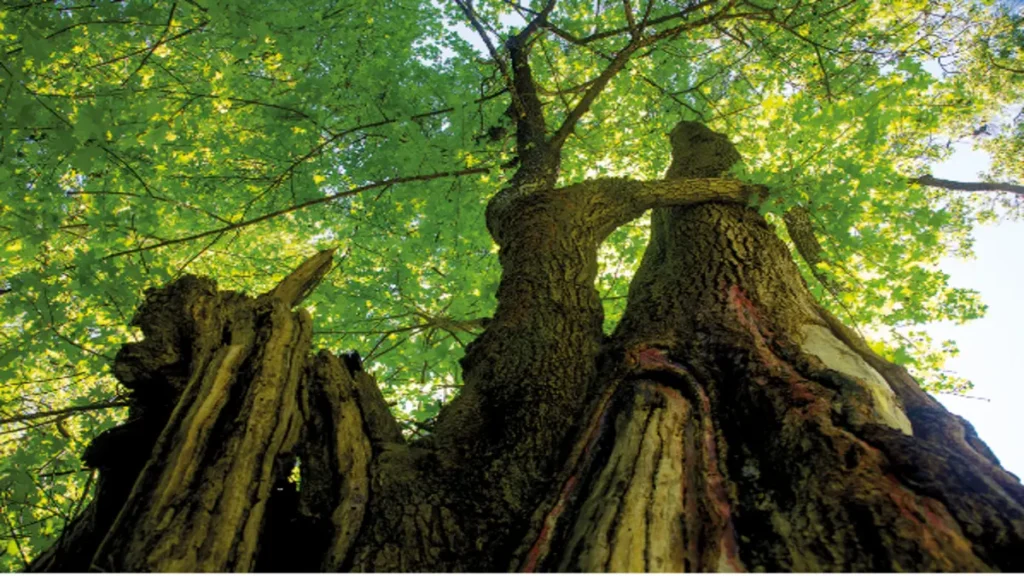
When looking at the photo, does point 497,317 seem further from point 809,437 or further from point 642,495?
point 809,437

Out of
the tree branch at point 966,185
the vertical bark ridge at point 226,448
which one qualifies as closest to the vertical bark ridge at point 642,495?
the vertical bark ridge at point 226,448

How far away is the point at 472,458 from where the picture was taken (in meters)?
2.13

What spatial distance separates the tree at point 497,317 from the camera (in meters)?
1.53

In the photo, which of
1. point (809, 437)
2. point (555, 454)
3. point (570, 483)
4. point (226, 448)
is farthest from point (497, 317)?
point (809, 437)

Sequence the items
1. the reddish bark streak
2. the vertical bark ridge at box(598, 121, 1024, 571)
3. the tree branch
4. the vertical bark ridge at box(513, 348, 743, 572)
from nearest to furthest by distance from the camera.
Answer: the vertical bark ridge at box(598, 121, 1024, 571) < the vertical bark ridge at box(513, 348, 743, 572) < the reddish bark streak < the tree branch

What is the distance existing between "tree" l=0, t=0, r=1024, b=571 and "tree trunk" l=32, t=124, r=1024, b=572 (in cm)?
1

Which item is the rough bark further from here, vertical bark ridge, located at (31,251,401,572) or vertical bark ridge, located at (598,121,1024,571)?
vertical bark ridge, located at (31,251,401,572)

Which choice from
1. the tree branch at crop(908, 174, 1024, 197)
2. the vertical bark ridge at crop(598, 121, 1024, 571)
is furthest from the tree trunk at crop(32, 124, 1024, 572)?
the tree branch at crop(908, 174, 1024, 197)

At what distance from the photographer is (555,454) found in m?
2.08

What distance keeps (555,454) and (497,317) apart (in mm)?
881

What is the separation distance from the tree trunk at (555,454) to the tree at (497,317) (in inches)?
0.5

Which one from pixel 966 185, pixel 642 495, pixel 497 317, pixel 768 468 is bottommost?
pixel 642 495

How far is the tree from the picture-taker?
153 cm

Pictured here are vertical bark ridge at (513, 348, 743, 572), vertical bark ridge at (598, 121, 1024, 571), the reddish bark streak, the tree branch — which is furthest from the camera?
the tree branch
